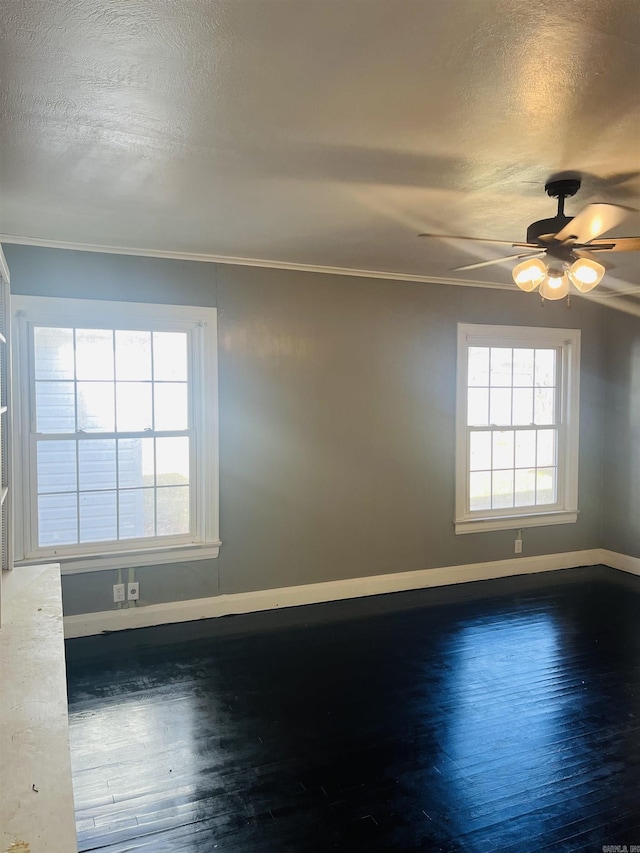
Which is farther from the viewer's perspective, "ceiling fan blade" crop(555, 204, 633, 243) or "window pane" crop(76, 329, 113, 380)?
"window pane" crop(76, 329, 113, 380)

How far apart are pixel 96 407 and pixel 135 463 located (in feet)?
1.45

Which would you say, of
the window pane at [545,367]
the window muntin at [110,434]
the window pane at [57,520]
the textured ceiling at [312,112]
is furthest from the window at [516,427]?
the window pane at [57,520]

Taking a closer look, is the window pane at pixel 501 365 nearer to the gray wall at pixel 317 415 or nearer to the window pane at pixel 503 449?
the gray wall at pixel 317 415

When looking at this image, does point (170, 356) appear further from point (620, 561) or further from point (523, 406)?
point (620, 561)

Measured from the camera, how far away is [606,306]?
18.1ft

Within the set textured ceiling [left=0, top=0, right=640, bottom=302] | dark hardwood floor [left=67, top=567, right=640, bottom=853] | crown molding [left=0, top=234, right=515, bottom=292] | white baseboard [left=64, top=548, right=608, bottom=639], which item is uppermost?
crown molding [left=0, top=234, right=515, bottom=292]

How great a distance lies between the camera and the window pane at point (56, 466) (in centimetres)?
371

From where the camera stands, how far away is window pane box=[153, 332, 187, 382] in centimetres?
400

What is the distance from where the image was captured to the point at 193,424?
4117mm

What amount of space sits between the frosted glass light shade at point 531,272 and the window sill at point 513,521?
8.63 feet

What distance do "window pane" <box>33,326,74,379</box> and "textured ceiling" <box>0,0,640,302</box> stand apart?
68 cm

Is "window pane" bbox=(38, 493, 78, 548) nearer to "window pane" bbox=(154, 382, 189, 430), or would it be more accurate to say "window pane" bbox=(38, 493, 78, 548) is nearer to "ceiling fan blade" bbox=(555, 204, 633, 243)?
"window pane" bbox=(154, 382, 189, 430)

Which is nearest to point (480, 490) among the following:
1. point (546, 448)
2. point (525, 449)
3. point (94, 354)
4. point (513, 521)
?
point (513, 521)

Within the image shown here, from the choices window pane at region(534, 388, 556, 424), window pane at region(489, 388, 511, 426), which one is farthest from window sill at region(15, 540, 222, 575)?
window pane at region(534, 388, 556, 424)
